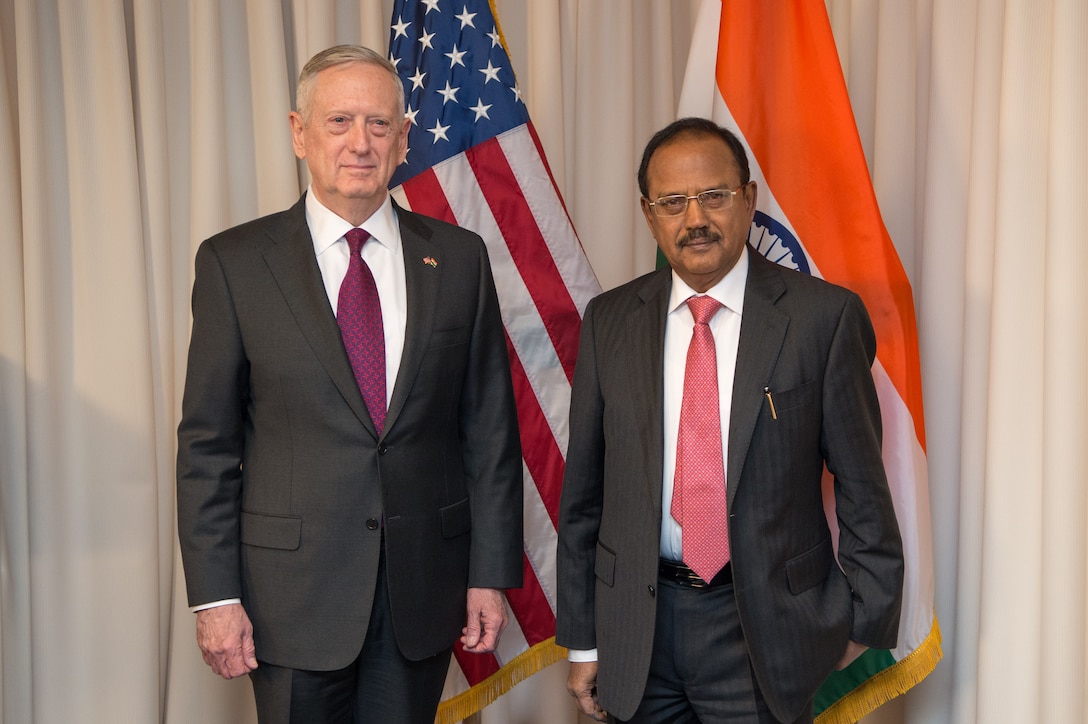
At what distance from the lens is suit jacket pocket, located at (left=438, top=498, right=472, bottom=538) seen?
6.53 ft

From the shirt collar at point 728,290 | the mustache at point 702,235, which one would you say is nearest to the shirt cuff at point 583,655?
the shirt collar at point 728,290

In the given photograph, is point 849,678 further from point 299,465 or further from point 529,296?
point 299,465

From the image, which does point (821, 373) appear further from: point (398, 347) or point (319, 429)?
point (319, 429)

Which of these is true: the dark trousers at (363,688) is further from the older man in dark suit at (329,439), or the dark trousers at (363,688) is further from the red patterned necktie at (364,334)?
the red patterned necktie at (364,334)

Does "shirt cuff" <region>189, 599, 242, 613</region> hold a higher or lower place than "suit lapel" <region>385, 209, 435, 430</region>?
lower

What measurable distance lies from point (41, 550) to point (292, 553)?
3.65 feet

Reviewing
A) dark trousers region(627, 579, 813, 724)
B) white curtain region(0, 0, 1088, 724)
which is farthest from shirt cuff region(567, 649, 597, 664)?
white curtain region(0, 0, 1088, 724)

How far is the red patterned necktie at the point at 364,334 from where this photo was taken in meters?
1.91

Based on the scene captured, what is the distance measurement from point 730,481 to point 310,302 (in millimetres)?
828

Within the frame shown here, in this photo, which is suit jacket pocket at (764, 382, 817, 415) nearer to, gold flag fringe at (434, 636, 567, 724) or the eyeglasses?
the eyeglasses

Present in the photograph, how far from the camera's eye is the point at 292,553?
190 cm

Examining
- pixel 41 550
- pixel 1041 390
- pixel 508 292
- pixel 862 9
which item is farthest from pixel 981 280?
pixel 41 550

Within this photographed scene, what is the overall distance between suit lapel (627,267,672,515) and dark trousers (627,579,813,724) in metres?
0.19

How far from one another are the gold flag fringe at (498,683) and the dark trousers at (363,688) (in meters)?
0.64
